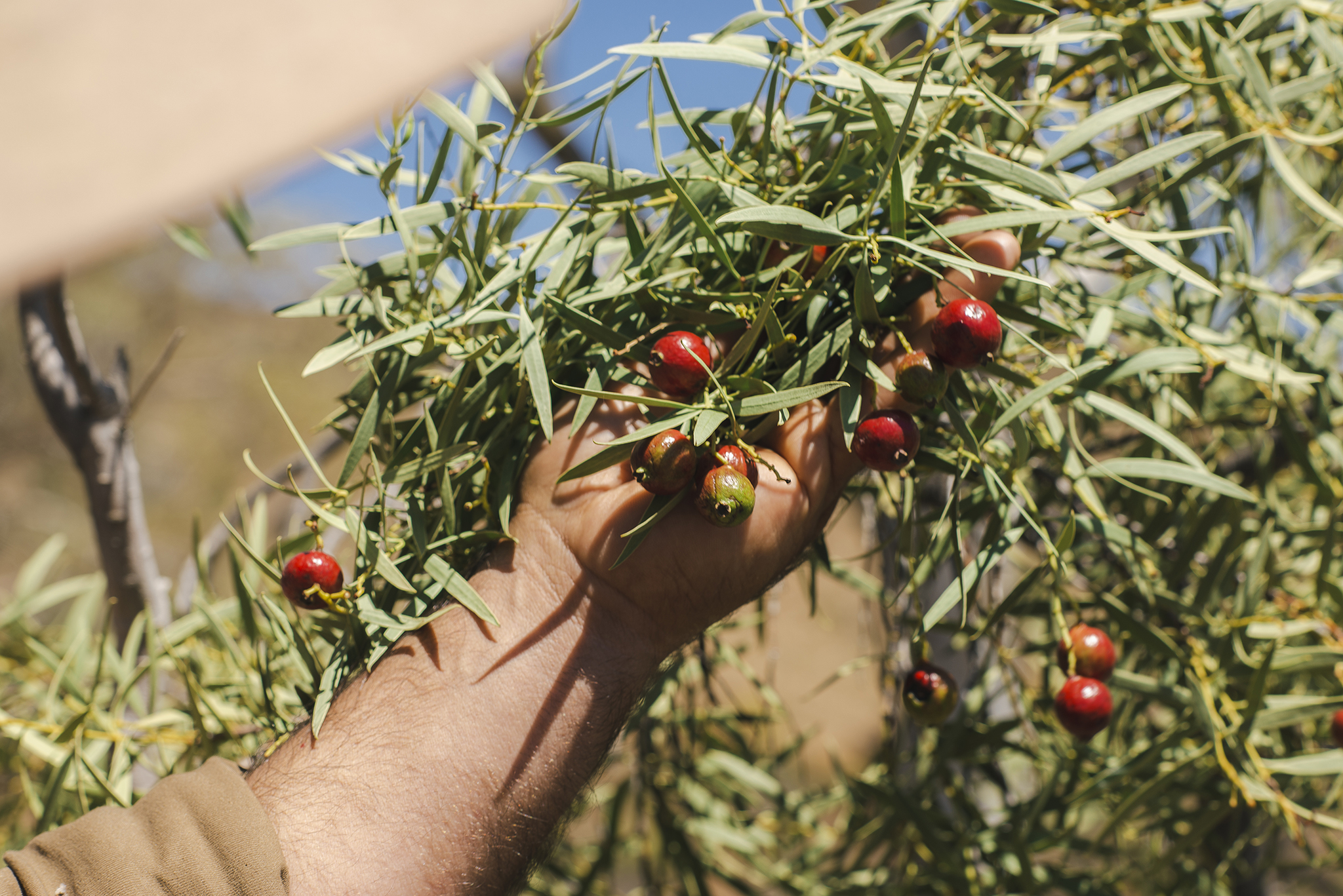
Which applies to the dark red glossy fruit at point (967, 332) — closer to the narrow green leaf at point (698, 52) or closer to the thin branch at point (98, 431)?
the narrow green leaf at point (698, 52)

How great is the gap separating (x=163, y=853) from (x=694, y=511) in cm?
43

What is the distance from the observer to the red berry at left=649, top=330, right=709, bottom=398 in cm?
45

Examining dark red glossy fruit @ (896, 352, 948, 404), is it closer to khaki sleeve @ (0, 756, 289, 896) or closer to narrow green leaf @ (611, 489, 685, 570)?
narrow green leaf @ (611, 489, 685, 570)

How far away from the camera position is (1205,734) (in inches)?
25.6

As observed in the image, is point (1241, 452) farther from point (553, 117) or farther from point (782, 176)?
point (553, 117)

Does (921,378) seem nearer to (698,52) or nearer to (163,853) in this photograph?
(698,52)

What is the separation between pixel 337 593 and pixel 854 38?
53cm

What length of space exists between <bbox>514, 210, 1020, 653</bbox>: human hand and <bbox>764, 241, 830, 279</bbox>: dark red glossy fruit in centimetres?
7

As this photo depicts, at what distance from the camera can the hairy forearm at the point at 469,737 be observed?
511mm

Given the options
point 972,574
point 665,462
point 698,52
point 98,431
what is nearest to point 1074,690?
point 972,574

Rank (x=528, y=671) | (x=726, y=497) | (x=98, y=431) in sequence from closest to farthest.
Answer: (x=726, y=497), (x=528, y=671), (x=98, y=431)

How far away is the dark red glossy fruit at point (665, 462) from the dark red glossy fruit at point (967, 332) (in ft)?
0.58

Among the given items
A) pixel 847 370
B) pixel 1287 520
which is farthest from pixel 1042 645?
pixel 847 370

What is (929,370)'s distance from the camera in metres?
0.45
